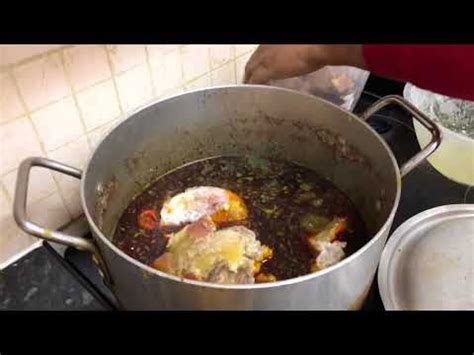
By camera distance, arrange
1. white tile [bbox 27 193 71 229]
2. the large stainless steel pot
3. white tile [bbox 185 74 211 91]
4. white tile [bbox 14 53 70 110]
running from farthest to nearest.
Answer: white tile [bbox 185 74 211 91], white tile [bbox 27 193 71 229], white tile [bbox 14 53 70 110], the large stainless steel pot

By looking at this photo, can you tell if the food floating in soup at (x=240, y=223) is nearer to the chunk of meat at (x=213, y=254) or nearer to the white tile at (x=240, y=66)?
the chunk of meat at (x=213, y=254)

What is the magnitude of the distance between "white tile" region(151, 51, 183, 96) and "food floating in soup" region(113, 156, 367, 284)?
14 centimetres

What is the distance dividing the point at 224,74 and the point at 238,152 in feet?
0.46

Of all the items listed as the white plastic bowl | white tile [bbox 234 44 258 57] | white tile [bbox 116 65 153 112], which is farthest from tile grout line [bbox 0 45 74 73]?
the white plastic bowl

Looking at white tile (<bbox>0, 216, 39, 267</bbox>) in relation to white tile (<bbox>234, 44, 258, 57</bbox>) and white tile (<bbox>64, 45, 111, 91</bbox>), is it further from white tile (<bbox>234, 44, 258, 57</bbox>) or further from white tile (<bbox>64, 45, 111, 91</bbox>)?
white tile (<bbox>234, 44, 258, 57</bbox>)

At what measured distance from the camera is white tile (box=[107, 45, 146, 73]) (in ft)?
2.17

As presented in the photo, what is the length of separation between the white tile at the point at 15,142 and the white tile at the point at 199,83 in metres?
0.27

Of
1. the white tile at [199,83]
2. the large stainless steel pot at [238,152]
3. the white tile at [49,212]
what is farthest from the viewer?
the white tile at [199,83]

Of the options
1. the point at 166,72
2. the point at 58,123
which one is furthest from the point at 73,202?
the point at 166,72

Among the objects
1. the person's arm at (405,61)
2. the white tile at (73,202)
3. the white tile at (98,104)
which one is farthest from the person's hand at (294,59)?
the white tile at (73,202)

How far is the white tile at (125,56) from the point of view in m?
0.66

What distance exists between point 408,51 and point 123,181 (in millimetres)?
441

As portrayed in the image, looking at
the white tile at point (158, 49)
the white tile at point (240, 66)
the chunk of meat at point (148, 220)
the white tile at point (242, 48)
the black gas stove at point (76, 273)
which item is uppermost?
the white tile at point (158, 49)

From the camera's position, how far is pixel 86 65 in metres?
0.64
